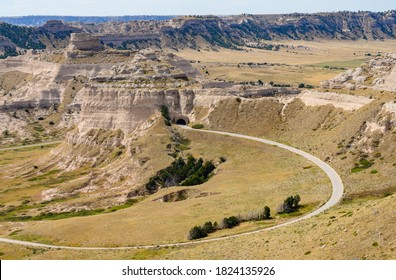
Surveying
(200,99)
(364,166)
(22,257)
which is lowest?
(22,257)

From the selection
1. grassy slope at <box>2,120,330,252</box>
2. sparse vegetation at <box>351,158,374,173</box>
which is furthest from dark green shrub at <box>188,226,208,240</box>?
sparse vegetation at <box>351,158,374,173</box>

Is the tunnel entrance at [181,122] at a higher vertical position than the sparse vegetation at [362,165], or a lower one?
higher

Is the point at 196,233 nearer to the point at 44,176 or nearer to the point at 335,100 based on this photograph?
the point at 335,100

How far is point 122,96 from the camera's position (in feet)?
445

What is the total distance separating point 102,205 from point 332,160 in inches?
1714

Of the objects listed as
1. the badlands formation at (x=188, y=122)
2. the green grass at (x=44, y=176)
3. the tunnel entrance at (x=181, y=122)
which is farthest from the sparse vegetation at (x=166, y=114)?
the green grass at (x=44, y=176)

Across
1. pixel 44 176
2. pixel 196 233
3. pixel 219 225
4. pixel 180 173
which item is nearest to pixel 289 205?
pixel 219 225

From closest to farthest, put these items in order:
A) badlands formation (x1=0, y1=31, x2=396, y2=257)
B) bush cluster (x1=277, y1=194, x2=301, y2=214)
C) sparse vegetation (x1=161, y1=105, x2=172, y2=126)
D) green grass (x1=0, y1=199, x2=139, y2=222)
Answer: bush cluster (x1=277, y1=194, x2=301, y2=214), green grass (x1=0, y1=199, x2=139, y2=222), badlands formation (x1=0, y1=31, x2=396, y2=257), sparse vegetation (x1=161, y1=105, x2=172, y2=126)

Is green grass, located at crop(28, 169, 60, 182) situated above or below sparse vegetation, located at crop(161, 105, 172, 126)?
below

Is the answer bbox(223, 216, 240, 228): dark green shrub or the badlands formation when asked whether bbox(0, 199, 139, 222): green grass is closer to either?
the badlands formation

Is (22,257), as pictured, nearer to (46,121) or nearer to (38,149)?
(38,149)

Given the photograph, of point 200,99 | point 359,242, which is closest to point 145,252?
point 359,242

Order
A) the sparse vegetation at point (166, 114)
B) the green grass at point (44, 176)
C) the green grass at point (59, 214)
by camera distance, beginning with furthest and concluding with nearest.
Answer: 1. the sparse vegetation at point (166, 114)
2. the green grass at point (44, 176)
3. the green grass at point (59, 214)

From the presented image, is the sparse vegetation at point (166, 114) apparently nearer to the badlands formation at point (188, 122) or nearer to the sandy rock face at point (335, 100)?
the badlands formation at point (188, 122)
